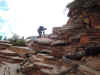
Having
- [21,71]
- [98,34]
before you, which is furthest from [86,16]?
[21,71]

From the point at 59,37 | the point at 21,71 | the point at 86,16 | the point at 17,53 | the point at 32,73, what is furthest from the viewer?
the point at 17,53

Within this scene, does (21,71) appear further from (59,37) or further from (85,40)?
(85,40)

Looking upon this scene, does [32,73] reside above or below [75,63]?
below

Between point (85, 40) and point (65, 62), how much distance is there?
5.52 ft

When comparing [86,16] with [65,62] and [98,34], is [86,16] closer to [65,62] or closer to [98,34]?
[98,34]

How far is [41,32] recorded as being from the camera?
17.2m

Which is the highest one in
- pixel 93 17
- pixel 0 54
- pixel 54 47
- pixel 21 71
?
pixel 93 17

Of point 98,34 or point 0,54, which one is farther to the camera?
point 0,54

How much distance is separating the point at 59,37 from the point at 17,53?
8.20 metres

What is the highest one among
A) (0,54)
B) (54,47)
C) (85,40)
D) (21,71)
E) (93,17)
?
(93,17)

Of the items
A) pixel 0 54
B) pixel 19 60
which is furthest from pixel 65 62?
pixel 0 54

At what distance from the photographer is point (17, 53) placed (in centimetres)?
1395

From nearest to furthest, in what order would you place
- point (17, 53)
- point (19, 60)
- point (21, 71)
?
point (21, 71) < point (19, 60) < point (17, 53)

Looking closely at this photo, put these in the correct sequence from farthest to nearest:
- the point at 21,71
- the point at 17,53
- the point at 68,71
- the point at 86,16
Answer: the point at 17,53 → the point at 21,71 → the point at 86,16 → the point at 68,71
